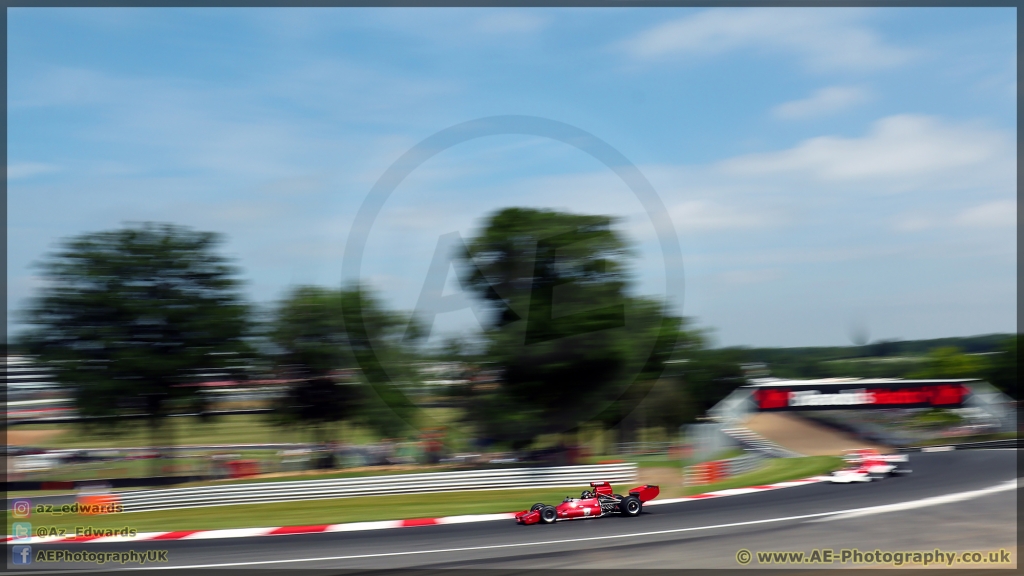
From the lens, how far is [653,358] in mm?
28844

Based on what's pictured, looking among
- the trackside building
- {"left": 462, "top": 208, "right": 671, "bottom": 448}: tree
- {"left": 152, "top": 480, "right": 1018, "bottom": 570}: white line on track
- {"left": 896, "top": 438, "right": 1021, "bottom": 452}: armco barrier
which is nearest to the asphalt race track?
{"left": 152, "top": 480, "right": 1018, "bottom": 570}: white line on track

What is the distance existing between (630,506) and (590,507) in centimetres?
73

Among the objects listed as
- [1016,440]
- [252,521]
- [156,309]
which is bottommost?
[1016,440]

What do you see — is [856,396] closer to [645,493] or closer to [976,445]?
[976,445]

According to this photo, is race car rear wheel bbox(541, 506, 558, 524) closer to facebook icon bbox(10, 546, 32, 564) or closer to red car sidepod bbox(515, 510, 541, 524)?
red car sidepod bbox(515, 510, 541, 524)

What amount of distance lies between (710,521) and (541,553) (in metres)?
3.38

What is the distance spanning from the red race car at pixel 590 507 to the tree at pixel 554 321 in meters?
14.1

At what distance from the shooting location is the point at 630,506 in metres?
12.1

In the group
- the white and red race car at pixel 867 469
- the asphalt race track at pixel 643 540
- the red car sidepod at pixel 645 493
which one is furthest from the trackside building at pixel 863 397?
the red car sidepod at pixel 645 493

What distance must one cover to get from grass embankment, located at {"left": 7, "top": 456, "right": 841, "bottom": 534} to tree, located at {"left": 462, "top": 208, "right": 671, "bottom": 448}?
10.4m

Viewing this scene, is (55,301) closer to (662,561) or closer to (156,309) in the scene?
(156,309)

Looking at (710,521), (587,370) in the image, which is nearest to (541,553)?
(710,521)

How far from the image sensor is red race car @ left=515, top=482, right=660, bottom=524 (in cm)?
1162

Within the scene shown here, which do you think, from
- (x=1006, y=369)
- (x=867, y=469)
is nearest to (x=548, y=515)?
(x=867, y=469)
